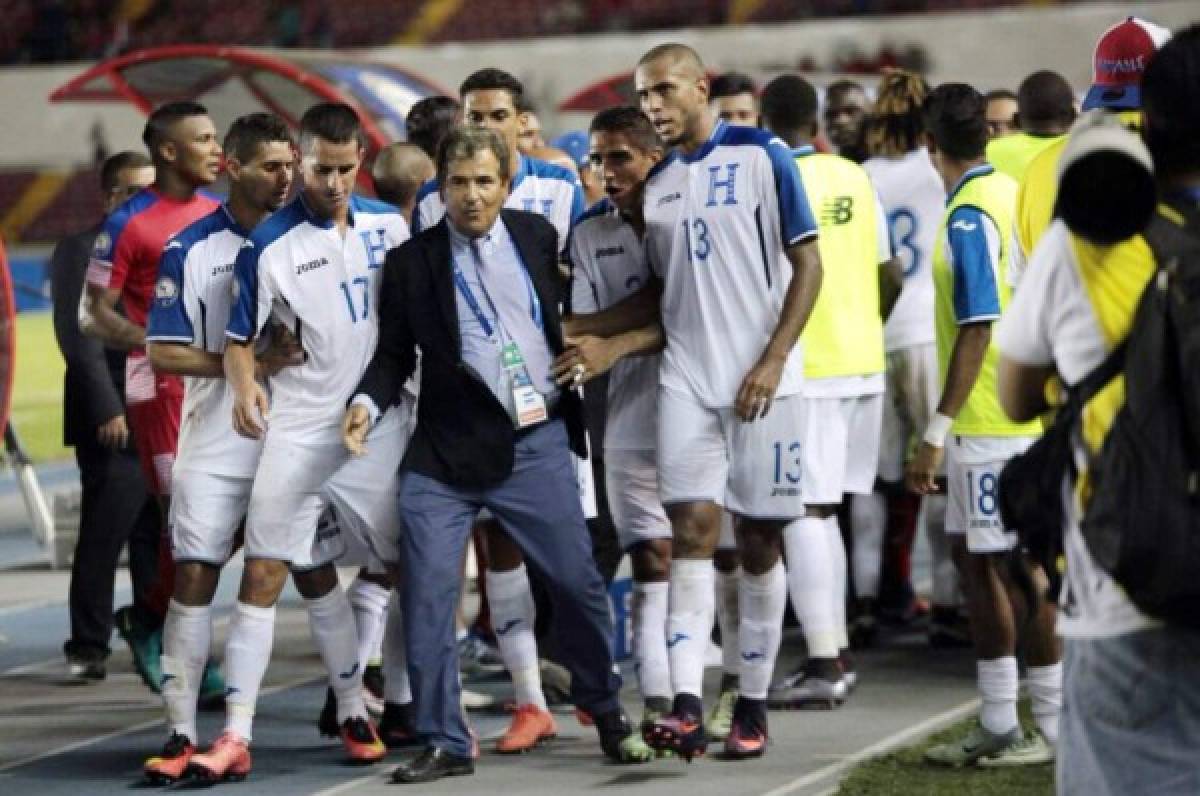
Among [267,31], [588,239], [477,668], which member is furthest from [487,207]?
[267,31]

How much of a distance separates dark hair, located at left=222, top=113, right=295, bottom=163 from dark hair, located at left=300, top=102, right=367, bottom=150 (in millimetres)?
176

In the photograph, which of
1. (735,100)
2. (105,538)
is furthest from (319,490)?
(735,100)

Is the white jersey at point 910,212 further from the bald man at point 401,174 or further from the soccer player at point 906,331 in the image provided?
the bald man at point 401,174

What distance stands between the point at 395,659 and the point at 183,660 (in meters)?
0.77

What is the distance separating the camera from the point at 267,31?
33.4 meters

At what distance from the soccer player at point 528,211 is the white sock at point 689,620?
59 cm

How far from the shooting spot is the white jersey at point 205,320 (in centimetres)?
749

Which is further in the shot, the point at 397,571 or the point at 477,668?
the point at 477,668

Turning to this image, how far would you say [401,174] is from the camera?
8.41m

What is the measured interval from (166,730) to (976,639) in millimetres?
2770

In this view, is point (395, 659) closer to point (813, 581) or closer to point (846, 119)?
point (813, 581)

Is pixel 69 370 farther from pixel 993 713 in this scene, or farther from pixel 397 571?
pixel 993 713

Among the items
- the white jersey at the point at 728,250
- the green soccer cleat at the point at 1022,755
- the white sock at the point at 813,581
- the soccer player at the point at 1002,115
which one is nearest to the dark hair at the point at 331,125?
the white jersey at the point at 728,250

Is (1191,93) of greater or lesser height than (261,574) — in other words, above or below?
above
